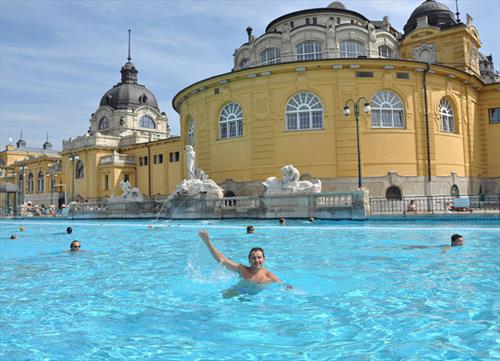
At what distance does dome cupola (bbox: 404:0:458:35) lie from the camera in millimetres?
37094

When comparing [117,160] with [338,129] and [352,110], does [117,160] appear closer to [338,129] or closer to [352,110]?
[338,129]

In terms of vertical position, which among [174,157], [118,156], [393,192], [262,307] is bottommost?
[262,307]

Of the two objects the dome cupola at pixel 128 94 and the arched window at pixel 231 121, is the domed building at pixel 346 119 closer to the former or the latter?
the arched window at pixel 231 121

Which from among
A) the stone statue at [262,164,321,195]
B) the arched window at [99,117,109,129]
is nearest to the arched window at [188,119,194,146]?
the stone statue at [262,164,321,195]

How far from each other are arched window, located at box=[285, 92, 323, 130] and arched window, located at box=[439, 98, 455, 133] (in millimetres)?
8743

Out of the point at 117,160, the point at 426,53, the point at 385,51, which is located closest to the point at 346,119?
the point at 385,51

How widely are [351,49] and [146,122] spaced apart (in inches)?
1367

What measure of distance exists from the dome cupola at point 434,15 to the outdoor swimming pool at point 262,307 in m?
31.8

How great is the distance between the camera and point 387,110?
28.2 m

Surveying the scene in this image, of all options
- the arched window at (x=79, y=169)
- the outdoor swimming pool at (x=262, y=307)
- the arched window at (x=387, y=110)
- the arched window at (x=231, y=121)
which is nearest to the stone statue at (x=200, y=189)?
the arched window at (x=231, y=121)

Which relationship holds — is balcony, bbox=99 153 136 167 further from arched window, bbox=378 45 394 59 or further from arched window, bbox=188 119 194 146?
arched window, bbox=378 45 394 59

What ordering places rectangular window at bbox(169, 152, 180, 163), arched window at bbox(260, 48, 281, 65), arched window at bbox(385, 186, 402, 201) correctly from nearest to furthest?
arched window at bbox(385, 186, 402, 201), arched window at bbox(260, 48, 281, 65), rectangular window at bbox(169, 152, 180, 163)

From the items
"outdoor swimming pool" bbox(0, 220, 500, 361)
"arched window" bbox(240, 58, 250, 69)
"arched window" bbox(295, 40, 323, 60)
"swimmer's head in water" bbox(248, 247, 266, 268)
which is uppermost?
"arched window" bbox(240, 58, 250, 69)

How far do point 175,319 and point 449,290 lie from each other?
13.2 feet
